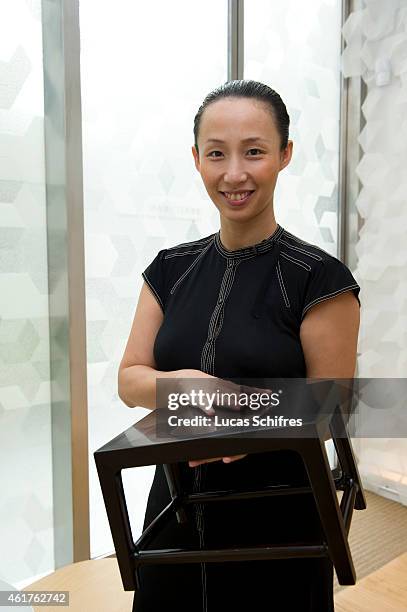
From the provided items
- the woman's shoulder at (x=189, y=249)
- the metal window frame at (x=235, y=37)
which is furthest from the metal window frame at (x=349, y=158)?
the woman's shoulder at (x=189, y=249)

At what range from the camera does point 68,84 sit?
1803 millimetres

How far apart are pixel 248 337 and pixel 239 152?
0.25 meters

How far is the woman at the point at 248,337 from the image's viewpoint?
734 millimetres

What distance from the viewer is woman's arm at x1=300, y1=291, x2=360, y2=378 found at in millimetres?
730

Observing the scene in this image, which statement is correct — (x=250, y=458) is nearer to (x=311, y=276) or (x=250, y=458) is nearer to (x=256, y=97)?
(x=311, y=276)

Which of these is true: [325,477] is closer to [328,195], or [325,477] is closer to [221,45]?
[221,45]

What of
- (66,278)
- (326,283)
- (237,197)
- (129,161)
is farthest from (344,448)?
(129,161)

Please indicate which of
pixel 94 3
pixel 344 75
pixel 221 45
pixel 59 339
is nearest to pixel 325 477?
pixel 59 339

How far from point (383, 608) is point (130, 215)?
146 cm

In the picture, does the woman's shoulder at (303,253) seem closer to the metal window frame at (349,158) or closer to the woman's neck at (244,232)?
the woman's neck at (244,232)

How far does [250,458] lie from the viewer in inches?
31.7

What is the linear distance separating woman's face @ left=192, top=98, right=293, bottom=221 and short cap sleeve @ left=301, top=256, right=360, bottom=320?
0.12 m

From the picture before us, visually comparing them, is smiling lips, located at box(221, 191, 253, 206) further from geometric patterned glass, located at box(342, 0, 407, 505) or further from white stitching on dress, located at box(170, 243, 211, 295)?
geometric patterned glass, located at box(342, 0, 407, 505)

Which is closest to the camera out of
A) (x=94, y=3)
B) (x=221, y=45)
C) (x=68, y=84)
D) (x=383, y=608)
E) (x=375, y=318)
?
(x=383, y=608)
